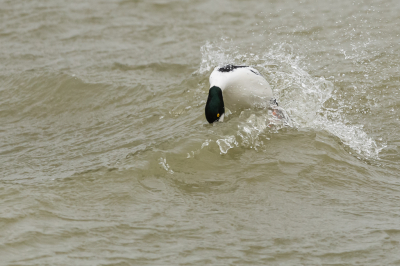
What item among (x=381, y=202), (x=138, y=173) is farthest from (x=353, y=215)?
(x=138, y=173)

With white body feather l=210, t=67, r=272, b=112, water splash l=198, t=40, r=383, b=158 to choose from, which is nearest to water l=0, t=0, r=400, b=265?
water splash l=198, t=40, r=383, b=158

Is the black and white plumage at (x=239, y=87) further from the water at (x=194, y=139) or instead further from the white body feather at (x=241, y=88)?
the water at (x=194, y=139)

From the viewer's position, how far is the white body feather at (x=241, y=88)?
651 centimetres

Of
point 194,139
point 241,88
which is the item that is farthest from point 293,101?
point 194,139

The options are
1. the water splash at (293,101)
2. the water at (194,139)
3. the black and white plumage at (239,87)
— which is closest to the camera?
Result: the water at (194,139)

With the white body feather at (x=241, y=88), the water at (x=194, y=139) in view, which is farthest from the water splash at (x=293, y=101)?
the white body feather at (x=241, y=88)

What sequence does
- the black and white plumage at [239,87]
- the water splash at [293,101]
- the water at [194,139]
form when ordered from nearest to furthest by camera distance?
the water at [194,139] → the water splash at [293,101] → the black and white plumage at [239,87]

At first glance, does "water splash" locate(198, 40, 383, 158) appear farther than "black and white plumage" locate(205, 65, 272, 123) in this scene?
No

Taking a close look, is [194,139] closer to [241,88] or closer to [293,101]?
[241,88]

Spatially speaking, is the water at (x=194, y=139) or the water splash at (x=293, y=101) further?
the water splash at (x=293, y=101)

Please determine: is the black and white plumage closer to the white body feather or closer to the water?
the white body feather

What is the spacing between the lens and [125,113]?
7.93 m

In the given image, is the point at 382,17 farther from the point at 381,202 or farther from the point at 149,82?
the point at 381,202

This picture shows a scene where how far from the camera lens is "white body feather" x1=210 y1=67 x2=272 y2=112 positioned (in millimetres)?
6508
